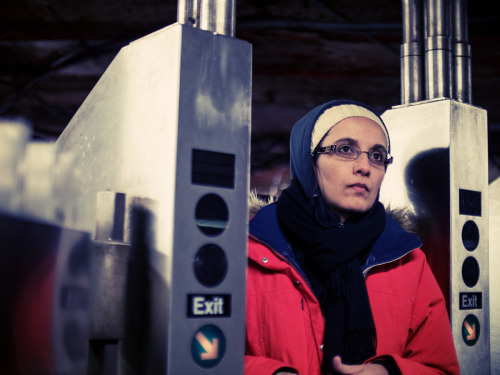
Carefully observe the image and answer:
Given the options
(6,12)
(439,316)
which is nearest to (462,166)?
(439,316)

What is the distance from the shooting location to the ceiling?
380 centimetres

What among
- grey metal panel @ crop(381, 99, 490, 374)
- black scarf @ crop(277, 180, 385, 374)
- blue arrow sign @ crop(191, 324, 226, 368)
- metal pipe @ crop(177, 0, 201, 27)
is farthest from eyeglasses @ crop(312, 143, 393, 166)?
blue arrow sign @ crop(191, 324, 226, 368)

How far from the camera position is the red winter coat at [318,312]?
1519 millimetres

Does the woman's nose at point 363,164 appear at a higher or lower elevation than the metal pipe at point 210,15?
lower

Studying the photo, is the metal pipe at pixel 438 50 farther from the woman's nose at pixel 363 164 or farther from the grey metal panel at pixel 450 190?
the woman's nose at pixel 363 164

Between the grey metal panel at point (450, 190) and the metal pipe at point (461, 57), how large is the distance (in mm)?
69

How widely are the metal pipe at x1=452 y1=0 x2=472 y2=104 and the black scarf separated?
55cm

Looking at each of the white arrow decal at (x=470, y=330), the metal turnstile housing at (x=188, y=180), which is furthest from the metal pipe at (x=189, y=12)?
the white arrow decal at (x=470, y=330)

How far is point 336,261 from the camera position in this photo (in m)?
1.57

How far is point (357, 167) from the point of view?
162cm

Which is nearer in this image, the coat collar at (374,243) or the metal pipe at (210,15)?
the metal pipe at (210,15)

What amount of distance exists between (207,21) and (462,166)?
3.36 feet

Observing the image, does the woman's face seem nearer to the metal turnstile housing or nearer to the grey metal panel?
the grey metal panel

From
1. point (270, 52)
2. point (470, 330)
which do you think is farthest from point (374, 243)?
point (270, 52)
